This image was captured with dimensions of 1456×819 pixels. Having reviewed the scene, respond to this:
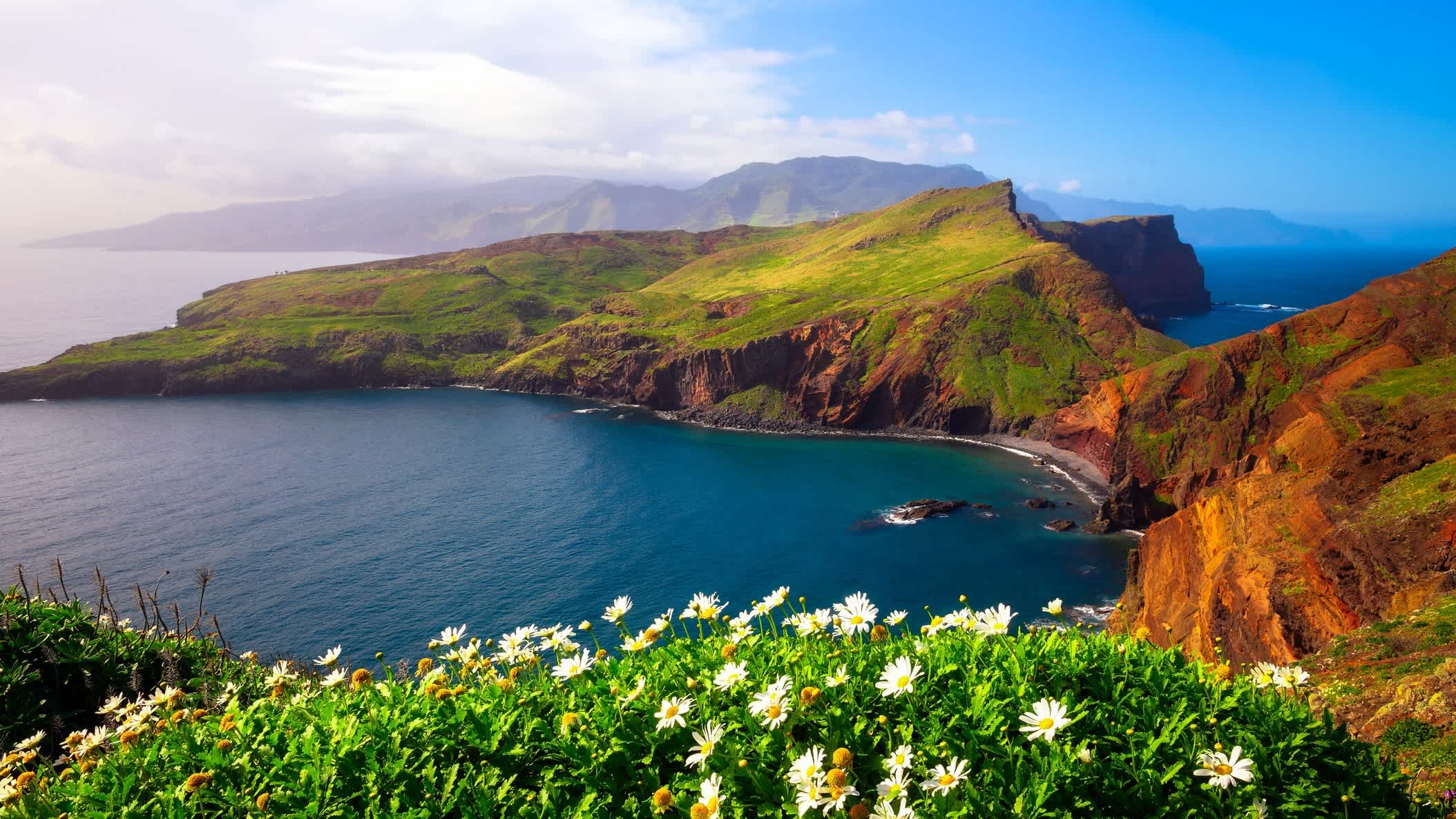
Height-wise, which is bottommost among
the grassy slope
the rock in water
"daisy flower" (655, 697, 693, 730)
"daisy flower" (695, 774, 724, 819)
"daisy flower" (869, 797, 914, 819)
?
the rock in water

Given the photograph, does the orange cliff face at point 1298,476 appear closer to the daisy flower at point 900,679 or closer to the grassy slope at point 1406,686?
the grassy slope at point 1406,686

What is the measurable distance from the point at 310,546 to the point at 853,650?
277ft

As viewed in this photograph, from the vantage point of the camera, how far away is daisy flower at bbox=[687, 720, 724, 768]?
631 cm

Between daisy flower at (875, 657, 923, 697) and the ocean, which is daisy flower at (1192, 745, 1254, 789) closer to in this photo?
daisy flower at (875, 657, 923, 697)

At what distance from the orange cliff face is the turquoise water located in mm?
14630

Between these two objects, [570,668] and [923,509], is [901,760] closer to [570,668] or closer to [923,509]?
[570,668]

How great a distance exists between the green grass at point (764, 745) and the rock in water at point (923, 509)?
81.0 meters

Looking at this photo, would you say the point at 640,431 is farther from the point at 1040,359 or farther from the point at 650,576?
the point at 1040,359

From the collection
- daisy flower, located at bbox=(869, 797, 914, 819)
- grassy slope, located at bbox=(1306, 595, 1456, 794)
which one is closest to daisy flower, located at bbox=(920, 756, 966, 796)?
daisy flower, located at bbox=(869, 797, 914, 819)

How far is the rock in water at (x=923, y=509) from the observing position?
285ft

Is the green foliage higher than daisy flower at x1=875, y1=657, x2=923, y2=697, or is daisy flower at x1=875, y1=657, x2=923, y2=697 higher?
daisy flower at x1=875, y1=657, x2=923, y2=697

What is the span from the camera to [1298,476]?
42.5 m

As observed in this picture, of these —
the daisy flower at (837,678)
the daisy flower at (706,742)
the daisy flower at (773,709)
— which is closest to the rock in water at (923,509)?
the daisy flower at (837,678)

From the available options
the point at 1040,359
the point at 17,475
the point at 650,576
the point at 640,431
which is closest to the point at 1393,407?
the point at 650,576
